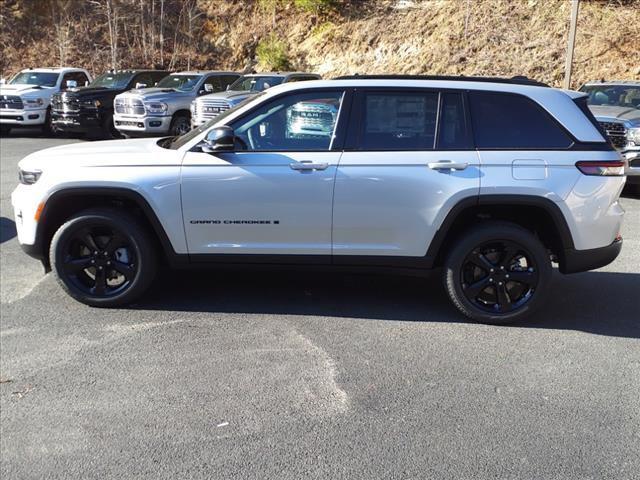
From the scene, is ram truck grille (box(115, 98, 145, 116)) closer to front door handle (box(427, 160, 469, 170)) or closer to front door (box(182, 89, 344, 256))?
front door (box(182, 89, 344, 256))

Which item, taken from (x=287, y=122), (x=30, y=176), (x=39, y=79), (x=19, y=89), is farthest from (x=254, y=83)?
(x=287, y=122)

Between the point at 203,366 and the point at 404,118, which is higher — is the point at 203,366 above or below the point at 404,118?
below

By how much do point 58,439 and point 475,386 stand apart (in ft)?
7.91

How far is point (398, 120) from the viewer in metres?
4.77

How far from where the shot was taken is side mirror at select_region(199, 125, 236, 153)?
4609 mm

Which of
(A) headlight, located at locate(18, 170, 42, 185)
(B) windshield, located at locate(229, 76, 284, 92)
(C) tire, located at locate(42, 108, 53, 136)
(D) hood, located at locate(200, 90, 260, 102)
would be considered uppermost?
(B) windshield, located at locate(229, 76, 284, 92)

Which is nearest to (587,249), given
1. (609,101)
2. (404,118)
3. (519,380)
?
(519,380)

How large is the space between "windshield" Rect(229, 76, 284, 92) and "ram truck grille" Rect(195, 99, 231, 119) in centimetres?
175

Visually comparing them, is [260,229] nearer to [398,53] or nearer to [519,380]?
[519,380]

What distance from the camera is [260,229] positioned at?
480cm

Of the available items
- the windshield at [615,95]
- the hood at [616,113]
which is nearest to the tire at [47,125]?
the windshield at [615,95]

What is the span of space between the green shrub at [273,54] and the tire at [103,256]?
906 inches

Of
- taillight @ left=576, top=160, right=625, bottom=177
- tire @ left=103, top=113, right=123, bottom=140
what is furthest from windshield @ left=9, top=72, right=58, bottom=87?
taillight @ left=576, top=160, right=625, bottom=177

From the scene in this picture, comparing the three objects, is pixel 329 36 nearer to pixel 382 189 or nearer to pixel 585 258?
pixel 382 189
